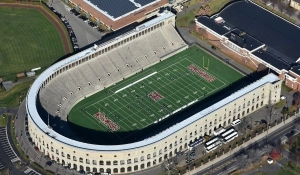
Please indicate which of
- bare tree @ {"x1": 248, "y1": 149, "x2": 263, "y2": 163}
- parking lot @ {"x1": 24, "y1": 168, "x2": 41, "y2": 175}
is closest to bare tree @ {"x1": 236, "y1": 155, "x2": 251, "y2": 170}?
bare tree @ {"x1": 248, "y1": 149, "x2": 263, "y2": 163}

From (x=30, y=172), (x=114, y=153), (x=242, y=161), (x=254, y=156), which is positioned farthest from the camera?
(x=254, y=156)

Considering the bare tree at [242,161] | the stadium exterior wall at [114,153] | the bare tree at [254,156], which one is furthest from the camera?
the bare tree at [254,156]

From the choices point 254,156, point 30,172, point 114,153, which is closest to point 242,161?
point 254,156

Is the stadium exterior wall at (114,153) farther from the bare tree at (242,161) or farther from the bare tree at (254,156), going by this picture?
the bare tree at (254,156)

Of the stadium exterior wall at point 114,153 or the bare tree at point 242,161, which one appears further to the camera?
the bare tree at point 242,161

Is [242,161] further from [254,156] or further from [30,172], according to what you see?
[30,172]

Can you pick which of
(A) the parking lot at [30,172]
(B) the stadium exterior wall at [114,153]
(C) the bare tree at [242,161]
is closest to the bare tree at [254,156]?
(C) the bare tree at [242,161]

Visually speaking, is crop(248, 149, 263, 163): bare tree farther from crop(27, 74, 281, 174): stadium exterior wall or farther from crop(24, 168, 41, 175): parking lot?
crop(24, 168, 41, 175): parking lot

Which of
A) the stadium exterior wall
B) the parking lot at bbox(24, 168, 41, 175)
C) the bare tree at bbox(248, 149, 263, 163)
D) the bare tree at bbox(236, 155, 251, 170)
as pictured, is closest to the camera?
the stadium exterior wall

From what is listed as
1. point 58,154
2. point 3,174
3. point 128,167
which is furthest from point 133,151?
point 3,174

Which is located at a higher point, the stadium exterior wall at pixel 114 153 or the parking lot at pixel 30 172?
the stadium exterior wall at pixel 114 153

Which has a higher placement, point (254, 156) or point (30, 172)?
point (30, 172)

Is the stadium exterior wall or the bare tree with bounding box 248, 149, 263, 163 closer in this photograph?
the stadium exterior wall
